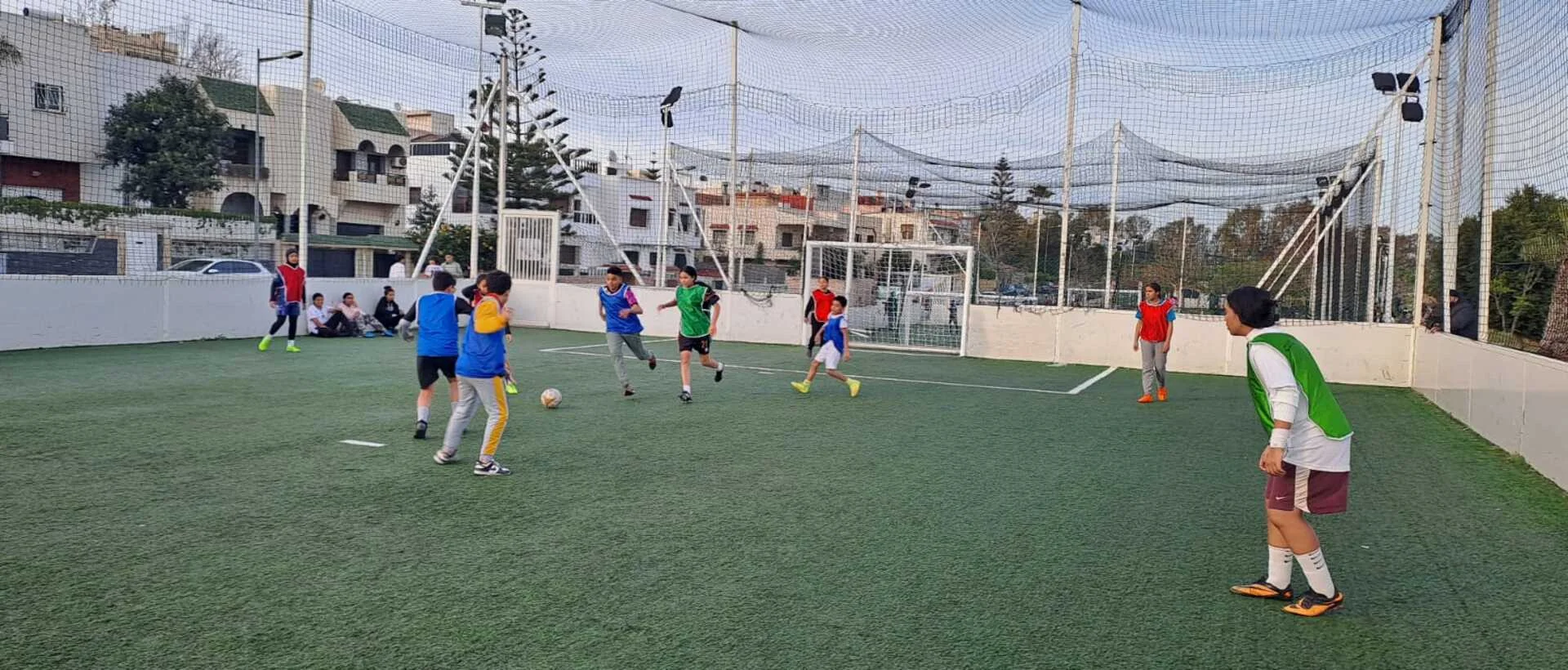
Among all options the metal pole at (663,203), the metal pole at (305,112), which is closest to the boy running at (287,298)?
the metal pole at (305,112)

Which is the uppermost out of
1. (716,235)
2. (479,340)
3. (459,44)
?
(459,44)

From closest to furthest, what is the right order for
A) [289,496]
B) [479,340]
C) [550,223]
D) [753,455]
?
1. [289,496]
2. [479,340]
3. [753,455]
4. [550,223]

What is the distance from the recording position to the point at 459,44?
21.3 metres

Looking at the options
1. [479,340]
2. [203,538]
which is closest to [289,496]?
[203,538]

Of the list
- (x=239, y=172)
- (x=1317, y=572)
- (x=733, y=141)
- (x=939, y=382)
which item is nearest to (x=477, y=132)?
(x=733, y=141)

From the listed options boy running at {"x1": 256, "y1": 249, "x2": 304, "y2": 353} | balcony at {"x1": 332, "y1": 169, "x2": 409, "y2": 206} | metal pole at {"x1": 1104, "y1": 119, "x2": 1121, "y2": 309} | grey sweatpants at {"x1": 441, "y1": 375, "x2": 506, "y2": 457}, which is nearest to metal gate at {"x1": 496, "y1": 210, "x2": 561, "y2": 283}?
boy running at {"x1": 256, "y1": 249, "x2": 304, "y2": 353}

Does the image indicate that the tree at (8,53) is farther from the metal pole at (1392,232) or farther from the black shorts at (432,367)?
the metal pole at (1392,232)

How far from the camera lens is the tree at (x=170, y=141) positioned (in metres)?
30.5

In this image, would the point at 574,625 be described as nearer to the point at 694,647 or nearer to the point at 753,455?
the point at 694,647

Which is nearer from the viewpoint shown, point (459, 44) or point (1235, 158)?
point (1235, 158)

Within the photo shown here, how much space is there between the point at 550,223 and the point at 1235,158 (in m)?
13.6

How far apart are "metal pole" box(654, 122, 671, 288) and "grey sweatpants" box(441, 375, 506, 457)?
13842 mm

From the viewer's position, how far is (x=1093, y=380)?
15203 mm

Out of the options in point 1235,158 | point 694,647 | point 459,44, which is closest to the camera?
point 694,647
